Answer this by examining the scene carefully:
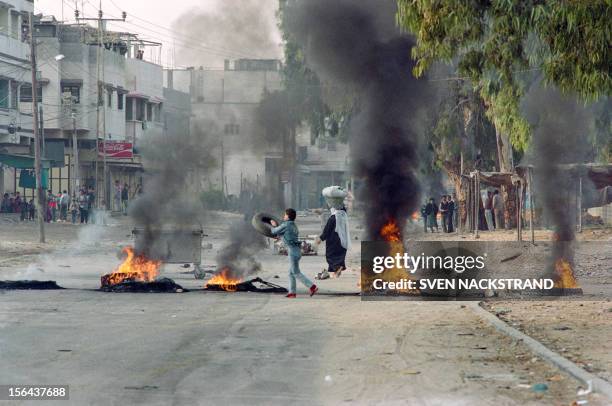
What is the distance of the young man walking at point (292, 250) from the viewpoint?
51.0 ft

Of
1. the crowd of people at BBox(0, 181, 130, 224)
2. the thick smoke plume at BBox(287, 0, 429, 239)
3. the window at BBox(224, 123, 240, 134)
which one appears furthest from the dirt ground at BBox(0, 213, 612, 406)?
the crowd of people at BBox(0, 181, 130, 224)

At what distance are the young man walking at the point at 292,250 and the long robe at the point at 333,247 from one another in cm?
199

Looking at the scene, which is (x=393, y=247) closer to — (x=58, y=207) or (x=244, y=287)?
(x=244, y=287)

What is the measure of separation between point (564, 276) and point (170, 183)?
24.9 ft

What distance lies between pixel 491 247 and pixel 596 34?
669 inches

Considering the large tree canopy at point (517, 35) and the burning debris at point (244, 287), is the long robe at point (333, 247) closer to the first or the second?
the burning debris at point (244, 287)

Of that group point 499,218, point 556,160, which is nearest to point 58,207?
point 499,218

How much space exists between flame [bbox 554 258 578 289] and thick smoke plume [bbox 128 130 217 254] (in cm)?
673

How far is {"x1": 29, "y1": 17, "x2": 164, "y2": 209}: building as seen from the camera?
2126 inches

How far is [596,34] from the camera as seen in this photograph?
11.2 meters

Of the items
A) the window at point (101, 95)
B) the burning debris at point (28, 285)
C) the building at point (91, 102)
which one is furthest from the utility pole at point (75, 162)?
the burning debris at point (28, 285)

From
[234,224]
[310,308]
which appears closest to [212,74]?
[234,224]

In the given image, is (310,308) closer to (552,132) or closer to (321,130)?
(552,132)

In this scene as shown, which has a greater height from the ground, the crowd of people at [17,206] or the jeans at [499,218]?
the crowd of people at [17,206]
